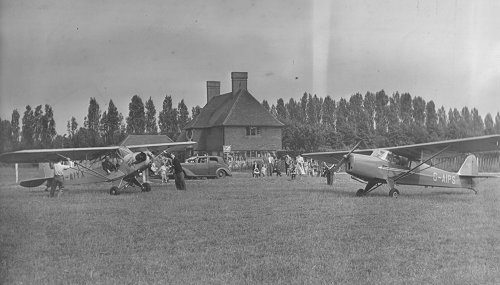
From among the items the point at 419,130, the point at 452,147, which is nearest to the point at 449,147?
the point at 452,147

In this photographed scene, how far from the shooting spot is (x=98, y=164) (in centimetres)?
1958

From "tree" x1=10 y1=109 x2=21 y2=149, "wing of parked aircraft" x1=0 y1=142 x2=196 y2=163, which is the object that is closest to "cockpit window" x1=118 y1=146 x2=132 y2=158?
"wing of parked aircraft" x1=0 y1=142 x2=196 y2=163

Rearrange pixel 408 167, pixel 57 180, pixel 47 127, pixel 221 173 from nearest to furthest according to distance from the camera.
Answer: pixel 47 127 → pixel 408 167 → pixel 57 180 → pixel 221 173

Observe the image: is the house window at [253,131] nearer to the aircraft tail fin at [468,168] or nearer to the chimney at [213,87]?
the chimney at [213,87]

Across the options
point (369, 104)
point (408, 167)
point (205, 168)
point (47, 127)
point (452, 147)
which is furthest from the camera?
point (205, 168)

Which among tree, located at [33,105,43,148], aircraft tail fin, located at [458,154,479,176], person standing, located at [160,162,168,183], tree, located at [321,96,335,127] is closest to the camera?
tree, located at [33,105,43,148]

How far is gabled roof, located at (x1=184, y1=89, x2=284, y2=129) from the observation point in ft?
144

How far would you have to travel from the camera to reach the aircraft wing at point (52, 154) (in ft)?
51.5

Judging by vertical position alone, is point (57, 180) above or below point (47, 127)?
below

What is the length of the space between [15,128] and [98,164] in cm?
793

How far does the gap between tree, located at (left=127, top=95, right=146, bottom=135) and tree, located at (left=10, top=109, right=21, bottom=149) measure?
308cm

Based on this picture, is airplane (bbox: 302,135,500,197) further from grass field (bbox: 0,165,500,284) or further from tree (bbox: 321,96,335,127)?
tree (bbox: 321,96,335,127)

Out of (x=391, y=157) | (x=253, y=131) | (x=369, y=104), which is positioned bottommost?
→ (x=391, y=157)

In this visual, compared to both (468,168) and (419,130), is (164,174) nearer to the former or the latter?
(419,130)
